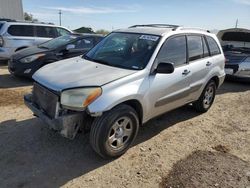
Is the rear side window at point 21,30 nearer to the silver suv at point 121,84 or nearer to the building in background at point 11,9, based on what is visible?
the silver suv at point 121,84

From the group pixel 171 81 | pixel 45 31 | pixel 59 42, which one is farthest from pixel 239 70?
pixel 45 31

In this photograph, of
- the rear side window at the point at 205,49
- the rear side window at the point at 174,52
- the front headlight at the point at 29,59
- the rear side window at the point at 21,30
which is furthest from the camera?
the rear side window at the point at 21,30

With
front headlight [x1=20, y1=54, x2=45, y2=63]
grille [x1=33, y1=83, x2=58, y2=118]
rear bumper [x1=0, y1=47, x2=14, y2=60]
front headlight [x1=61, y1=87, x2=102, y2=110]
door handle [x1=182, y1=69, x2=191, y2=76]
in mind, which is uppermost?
door handle [x1=182, y1=69, x2=191, y2=76]

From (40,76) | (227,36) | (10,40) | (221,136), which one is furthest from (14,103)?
(227,36)

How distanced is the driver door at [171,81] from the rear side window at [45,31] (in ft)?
25.2

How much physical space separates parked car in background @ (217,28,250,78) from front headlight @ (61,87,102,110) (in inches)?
257

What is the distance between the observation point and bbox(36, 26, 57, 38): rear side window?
11.1 meters

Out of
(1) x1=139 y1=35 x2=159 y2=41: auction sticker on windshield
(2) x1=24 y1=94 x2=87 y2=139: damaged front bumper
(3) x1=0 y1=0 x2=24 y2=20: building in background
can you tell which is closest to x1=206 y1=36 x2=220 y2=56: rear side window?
(1) x1=139 y1=35 x2=159 y2=41: auction sticker on windshield

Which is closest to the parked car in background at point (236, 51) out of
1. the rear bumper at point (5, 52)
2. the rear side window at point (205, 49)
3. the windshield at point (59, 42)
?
the rear side window at point (205, 49)

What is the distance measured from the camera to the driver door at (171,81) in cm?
430

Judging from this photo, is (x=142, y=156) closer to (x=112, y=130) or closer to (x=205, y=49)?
(x=112, y=130)

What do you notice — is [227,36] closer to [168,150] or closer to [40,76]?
[168,150]

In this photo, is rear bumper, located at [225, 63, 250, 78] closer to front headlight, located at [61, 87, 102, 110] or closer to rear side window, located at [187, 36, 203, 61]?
rear side window, located at [187, 36, 203, 61]

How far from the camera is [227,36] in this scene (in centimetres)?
1085
